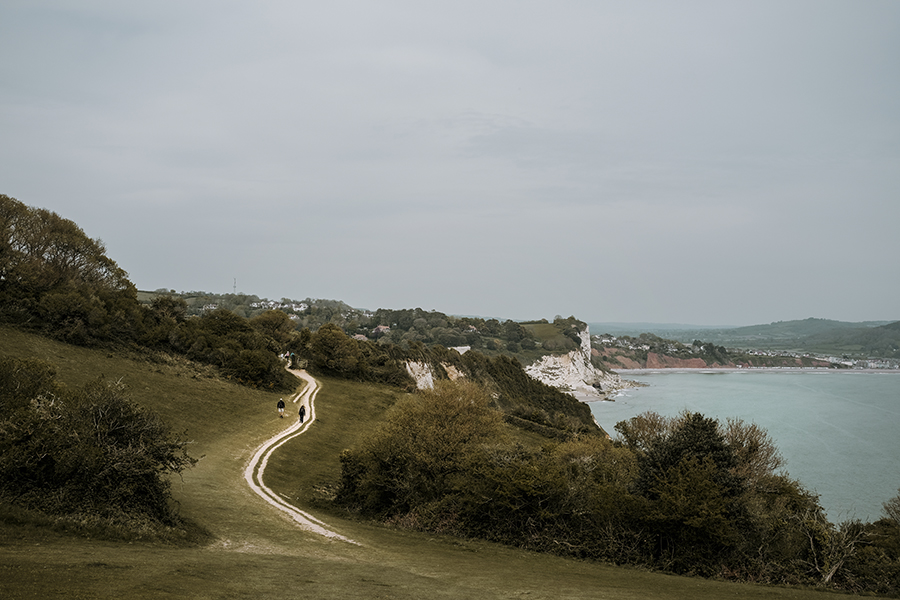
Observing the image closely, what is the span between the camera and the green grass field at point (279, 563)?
353 inches

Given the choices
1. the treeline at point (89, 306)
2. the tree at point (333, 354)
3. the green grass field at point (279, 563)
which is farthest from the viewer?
the tree at point (333, 354)

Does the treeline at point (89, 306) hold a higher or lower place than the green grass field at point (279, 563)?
higher

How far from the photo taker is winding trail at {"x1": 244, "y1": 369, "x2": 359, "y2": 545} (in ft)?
56.7

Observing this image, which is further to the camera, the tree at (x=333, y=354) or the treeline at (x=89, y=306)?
the tree at (x=333, y=354)

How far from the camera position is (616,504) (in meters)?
17.5

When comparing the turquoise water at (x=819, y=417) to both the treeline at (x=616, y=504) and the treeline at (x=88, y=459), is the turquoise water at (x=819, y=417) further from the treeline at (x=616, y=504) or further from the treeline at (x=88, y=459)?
the treeline at (x=88, y=459)

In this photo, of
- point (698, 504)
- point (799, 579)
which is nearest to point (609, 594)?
point (698, 504)

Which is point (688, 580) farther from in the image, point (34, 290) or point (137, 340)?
point (34, 290)

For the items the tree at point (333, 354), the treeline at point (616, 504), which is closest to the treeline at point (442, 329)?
the tree at point (333, 354)

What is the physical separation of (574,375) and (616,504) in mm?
126924

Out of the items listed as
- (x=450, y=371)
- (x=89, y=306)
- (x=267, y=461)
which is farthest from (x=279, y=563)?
(x=450, y=371)

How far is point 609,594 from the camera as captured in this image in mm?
11844

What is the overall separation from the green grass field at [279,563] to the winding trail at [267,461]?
425 millimetres

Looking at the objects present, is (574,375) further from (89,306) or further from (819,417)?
(89,306)
